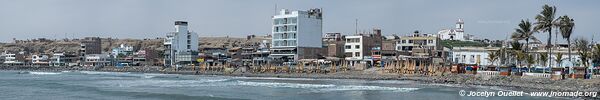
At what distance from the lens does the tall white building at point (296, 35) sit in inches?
3573

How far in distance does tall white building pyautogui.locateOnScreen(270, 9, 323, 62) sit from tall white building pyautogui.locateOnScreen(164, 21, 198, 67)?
22154 millimetres

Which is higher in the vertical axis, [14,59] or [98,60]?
[98,60]

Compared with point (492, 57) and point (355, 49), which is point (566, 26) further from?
point (355, 49)

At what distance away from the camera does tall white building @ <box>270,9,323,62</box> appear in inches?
3573

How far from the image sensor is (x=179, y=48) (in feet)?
373

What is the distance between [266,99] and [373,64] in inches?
1717

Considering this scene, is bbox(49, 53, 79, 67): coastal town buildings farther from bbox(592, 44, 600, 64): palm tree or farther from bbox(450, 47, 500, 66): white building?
bbox(592, 44, 600, 64): palm tree

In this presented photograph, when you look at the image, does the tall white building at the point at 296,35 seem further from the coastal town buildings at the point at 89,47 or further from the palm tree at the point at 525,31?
the coastal town buildings at the point at 89,47

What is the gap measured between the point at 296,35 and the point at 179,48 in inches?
1196

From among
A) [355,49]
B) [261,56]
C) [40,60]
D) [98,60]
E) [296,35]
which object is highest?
[296,35]

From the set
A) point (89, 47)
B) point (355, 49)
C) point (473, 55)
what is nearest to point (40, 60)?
point (89, 47)

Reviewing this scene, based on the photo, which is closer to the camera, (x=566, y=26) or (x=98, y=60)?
(x=566, y=26)

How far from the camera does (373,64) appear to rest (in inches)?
3130

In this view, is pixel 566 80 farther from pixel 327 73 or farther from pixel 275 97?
pixel 327 73
